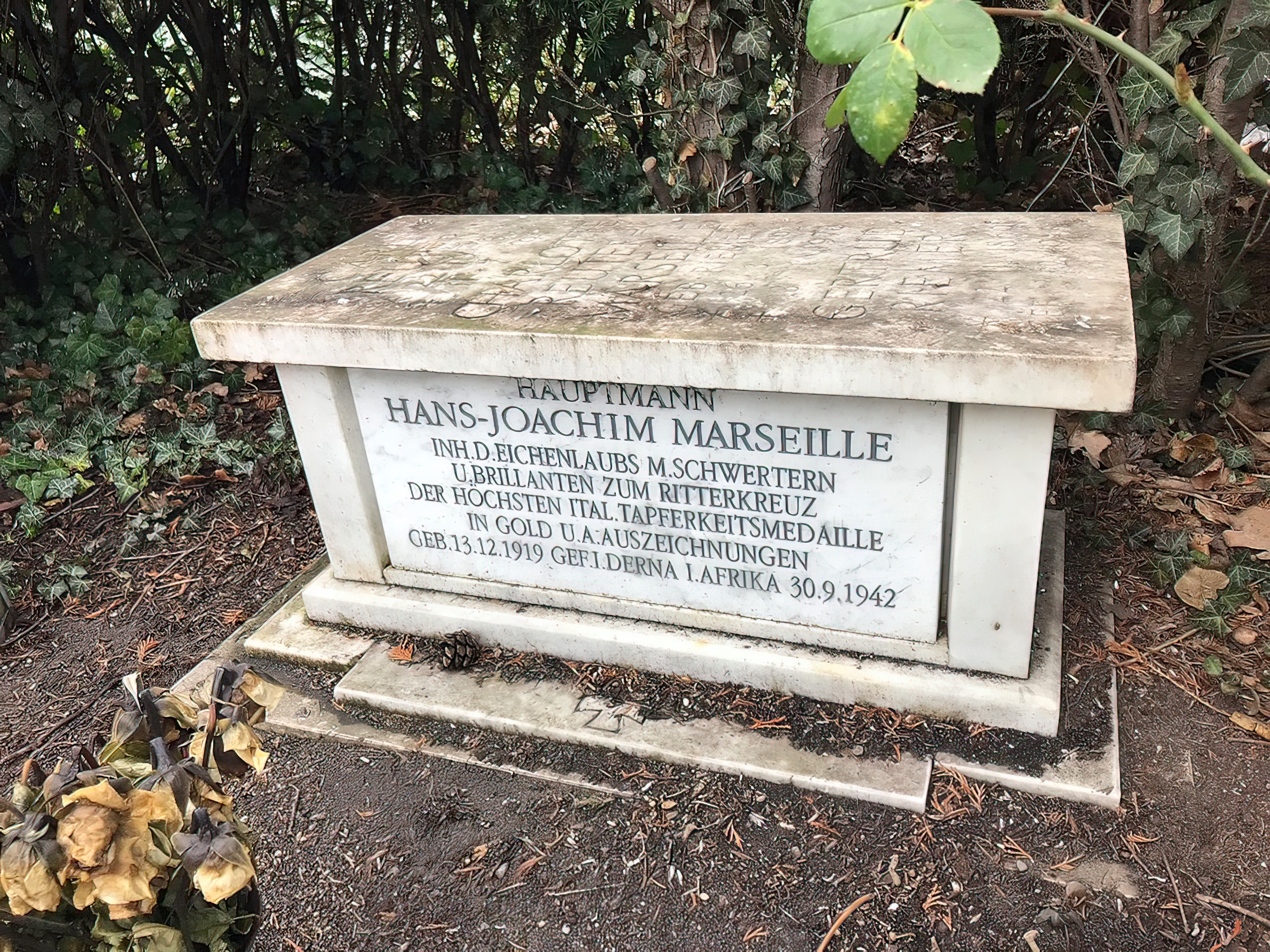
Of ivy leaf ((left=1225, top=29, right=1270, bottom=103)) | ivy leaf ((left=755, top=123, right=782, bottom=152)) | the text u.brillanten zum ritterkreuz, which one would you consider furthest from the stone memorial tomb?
ivy leaf ((left=755, top=123, right=782, bottom=152))

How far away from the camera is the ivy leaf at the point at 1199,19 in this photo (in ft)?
9.32

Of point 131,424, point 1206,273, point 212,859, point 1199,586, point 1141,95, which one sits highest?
point 1141,95

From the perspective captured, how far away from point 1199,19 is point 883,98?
2585 millimetres

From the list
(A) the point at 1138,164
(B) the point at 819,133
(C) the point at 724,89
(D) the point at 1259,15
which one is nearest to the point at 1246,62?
(D) the point at 1259,15

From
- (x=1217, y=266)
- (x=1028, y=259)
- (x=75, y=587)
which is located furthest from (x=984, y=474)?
(x=75, y=587)

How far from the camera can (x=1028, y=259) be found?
2393 mm

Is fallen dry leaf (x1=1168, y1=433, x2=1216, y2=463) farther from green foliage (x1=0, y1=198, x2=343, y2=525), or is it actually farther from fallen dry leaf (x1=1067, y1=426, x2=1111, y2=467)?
green foliage (x1=0, y1=198, x2=343, y2=525)

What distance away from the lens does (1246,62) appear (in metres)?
2.78

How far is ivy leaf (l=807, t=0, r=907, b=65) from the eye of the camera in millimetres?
897

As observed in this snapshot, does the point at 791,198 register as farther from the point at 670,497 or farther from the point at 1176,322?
the point at 670,497

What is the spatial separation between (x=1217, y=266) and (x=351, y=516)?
2726 mm

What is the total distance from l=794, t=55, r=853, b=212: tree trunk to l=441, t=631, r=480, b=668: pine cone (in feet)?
→ 6.80

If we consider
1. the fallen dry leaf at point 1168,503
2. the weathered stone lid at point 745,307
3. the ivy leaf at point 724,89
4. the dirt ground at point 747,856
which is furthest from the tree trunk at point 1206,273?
the ivy leaf at point 724,89

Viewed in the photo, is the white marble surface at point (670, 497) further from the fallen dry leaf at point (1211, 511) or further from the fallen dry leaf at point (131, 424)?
the fallen dry leaf at point (131, 424)
